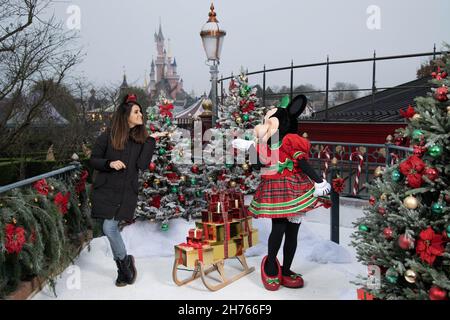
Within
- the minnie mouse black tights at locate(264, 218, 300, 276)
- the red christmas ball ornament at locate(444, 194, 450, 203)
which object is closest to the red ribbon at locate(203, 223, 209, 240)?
the minnie mouse black tights at locate(264, 218, 300, 276)

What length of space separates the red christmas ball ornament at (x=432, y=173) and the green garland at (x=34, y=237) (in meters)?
3.08

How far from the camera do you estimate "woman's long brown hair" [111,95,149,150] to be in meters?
3.90

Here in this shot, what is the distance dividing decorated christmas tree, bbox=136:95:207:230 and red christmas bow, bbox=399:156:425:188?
12.0ft

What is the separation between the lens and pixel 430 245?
7.69 feet

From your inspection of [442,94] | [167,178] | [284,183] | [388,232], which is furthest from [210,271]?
[442,94]

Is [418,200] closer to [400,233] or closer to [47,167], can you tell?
[400,233]

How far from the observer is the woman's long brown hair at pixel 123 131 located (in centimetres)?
390

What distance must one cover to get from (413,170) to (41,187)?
3.43 meters

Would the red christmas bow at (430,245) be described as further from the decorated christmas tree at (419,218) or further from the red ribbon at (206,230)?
the red ribbon at (206,230)

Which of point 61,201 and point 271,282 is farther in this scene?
point 61,201

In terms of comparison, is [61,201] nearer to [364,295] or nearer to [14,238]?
[14,238]

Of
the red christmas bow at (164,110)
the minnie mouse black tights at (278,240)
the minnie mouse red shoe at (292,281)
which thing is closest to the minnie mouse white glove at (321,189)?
the minnie mouse black tights at (278,240)

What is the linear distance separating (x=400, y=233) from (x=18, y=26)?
20.8 feet
